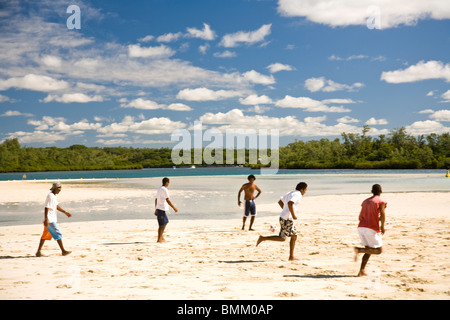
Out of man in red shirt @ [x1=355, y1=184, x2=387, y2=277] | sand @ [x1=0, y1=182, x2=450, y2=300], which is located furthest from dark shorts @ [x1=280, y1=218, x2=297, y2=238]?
man in red shirt @ [x1=355, y1=184, x2=387, y2=277]

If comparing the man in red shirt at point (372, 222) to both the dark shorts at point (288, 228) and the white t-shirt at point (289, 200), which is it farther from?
the dark shorts at point (288, 228)

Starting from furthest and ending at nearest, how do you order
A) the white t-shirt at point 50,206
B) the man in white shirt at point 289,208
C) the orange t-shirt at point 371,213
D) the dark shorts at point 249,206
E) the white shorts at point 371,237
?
the dark shorts at point 249,206
the white t-shirt at point 50,206
the man in white shirt at point 289,208
the white shorts at point 371,237
the orange t-shirt at point 371,213

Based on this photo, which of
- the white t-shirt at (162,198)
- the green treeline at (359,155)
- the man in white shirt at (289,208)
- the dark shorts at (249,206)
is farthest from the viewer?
the green treeline at (359,155)

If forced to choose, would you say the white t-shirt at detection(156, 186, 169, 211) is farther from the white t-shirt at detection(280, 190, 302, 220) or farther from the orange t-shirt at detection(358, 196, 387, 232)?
the orange t-shirt at detection(358, 196, 387, 232)

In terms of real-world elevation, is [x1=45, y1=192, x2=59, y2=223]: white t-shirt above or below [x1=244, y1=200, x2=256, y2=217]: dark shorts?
above

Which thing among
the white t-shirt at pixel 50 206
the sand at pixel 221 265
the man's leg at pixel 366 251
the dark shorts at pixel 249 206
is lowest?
the sand at pixel 221 265

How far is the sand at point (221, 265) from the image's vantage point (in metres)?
6.64

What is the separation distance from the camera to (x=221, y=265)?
870cm

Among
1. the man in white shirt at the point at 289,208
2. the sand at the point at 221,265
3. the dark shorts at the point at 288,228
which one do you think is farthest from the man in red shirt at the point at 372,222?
the dark shorts at the point at 288,228

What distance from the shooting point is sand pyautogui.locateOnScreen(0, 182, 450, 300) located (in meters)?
6.64

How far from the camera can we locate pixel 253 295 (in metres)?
6.44

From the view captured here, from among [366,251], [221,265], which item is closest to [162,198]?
[221,265]

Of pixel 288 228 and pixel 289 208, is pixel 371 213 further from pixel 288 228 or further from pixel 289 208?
pixel 288 228
